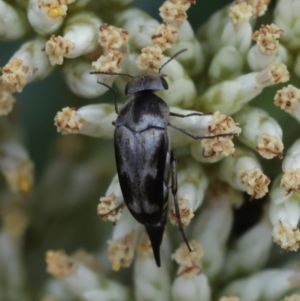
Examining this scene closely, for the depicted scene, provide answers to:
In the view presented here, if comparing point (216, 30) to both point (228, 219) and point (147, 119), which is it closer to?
point (147, 119)

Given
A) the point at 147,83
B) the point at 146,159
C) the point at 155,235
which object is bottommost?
the point at 155,235

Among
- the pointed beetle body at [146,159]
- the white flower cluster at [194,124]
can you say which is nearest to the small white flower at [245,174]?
the white flower cluster at [194,124]

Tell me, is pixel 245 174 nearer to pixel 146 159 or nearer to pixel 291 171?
pixel 291 171

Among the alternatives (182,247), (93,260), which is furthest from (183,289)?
(93,260)

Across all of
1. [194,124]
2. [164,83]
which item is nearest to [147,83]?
[164,83]

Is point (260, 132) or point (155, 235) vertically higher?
point (260, 132)

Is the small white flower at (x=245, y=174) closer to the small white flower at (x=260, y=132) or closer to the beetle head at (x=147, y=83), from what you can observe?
the small white flower at (x=260, y=132)

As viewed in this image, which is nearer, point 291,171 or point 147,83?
point 291,171

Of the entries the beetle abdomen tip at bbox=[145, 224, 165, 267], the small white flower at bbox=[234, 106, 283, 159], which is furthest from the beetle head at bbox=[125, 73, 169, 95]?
the beetle abdomen tip at bbox=[145, 224, 165, 267]

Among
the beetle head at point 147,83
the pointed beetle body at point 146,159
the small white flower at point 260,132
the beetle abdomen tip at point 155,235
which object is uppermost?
the beetle head at point 147,83
